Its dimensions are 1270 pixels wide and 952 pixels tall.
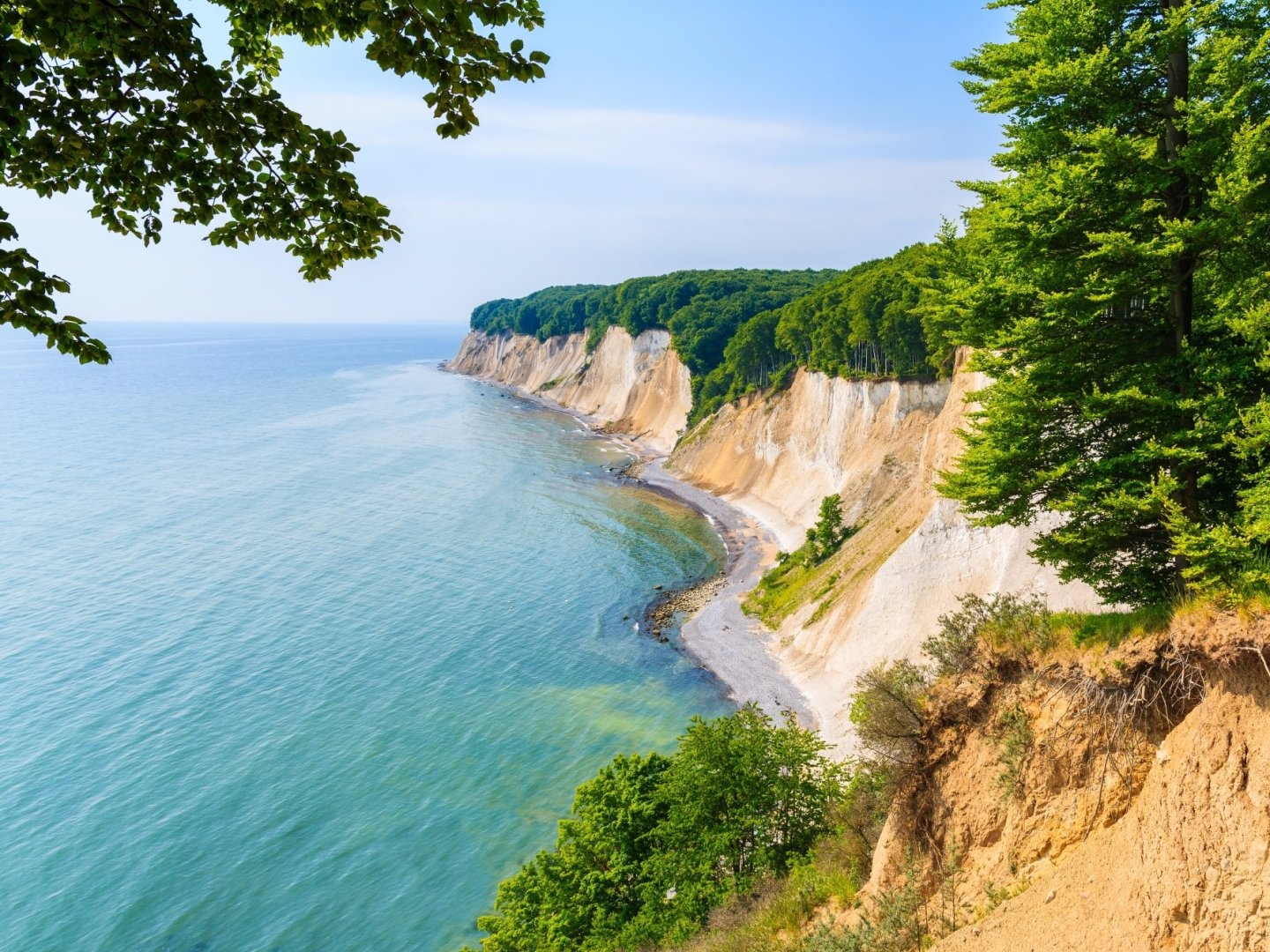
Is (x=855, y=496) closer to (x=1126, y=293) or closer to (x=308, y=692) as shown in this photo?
(x=308, y=692)

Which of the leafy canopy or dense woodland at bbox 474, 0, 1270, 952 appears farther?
the leafy canopy

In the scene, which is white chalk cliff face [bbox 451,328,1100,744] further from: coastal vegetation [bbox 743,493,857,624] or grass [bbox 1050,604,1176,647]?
grass [bbox 1050,604,1176,647]

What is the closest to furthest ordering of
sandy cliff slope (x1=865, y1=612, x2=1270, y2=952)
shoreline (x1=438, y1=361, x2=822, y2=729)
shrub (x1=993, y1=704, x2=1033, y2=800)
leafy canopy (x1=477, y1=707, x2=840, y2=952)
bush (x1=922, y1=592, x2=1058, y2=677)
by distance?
1. sandy cliff slope (x1=865, y1=612, x2=1270, y2=952)
2. shrub (x1=993, y1=704, x2=1033, y2=800)
3. bush (x1=922, y1=592, x2=1058, y2=677)
4. leafy canopy (x1=477, y1=707, x2=840, y2=952)
5. shoreline (x1=438, y1=361, x2=822, y2=729)

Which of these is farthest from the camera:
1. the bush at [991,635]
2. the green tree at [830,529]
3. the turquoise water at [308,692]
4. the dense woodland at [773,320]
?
the dense woodland at [773,320]

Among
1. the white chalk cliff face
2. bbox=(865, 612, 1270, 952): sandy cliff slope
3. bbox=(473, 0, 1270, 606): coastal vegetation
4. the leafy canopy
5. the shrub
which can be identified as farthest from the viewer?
the white chalk cliff face

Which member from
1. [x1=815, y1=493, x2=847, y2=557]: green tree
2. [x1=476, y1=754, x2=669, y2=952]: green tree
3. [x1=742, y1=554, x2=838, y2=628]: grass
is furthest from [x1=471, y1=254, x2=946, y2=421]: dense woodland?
[x1=476, y1=754, x2=669, y2=952]: green tree

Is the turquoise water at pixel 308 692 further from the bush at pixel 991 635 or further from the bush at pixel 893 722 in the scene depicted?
the bush at pixel 991 635

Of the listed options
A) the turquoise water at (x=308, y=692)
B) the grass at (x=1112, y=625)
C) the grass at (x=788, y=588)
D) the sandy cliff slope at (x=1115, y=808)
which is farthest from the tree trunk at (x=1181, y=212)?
the grass at (x=788, y=588)

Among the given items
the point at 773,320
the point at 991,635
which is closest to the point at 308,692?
the point at 991,635
